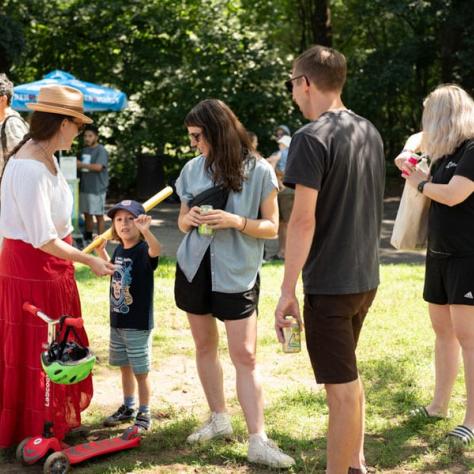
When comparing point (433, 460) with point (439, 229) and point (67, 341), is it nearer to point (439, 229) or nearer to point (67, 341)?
point (439, 229)

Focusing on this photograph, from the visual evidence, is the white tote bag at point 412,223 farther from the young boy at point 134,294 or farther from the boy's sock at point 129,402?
the boy's sock at point 129,402

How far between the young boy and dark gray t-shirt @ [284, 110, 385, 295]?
1.29m

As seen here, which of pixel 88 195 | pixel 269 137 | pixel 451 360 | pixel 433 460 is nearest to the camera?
pixel 433 460

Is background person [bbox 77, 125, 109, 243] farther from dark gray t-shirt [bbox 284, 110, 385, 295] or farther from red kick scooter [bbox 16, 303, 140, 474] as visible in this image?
dark gray t-shirt [bbox 284, 110, 385, 295]

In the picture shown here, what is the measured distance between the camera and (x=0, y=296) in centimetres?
439

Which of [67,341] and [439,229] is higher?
[439,229]

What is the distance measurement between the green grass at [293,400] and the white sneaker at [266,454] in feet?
0.18

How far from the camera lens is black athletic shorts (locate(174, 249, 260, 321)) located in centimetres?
421

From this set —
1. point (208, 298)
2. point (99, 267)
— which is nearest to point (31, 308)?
point (99, 267)

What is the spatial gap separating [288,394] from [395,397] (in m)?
0.70

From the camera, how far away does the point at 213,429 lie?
4.57 meters

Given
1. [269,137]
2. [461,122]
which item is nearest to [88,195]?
[269,137]

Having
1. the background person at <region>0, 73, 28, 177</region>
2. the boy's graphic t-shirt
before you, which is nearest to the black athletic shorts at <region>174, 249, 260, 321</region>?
the boy's graphic t-shirt

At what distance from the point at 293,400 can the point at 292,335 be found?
1.76 meters
